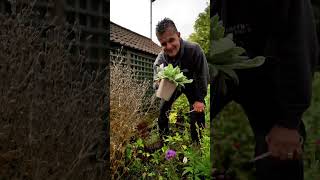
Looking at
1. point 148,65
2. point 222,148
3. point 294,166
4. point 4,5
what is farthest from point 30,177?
point 148,65

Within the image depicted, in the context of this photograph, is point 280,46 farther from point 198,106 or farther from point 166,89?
point 166,89

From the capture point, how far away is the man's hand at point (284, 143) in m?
1.51

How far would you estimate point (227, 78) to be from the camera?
5.15 feet

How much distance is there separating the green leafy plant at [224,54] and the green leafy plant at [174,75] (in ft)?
7.48

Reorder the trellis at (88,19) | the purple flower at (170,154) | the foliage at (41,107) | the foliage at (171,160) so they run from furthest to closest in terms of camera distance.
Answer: the purple flower at (170,154) → the foliage at (171,160) → the trellis at (88,19) → the foliage at (41,107)

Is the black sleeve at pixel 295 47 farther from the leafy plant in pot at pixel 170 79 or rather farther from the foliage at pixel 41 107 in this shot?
the leafy plant in pot at pixel 170 79

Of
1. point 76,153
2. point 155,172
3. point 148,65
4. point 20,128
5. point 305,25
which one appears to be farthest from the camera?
point 148,65

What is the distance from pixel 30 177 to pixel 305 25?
6.25 ft

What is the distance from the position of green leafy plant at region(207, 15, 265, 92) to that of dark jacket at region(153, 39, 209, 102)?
2.13 metres

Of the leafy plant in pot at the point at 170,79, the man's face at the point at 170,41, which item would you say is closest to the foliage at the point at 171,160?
the leafy plant in pot at the point at 170,79

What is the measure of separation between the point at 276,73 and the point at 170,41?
253 cm

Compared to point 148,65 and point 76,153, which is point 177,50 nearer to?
point 76,153

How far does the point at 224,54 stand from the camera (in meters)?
1.58

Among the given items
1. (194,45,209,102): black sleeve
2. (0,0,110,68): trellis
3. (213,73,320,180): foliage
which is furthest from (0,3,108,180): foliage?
(213,73,320,180): foliage
